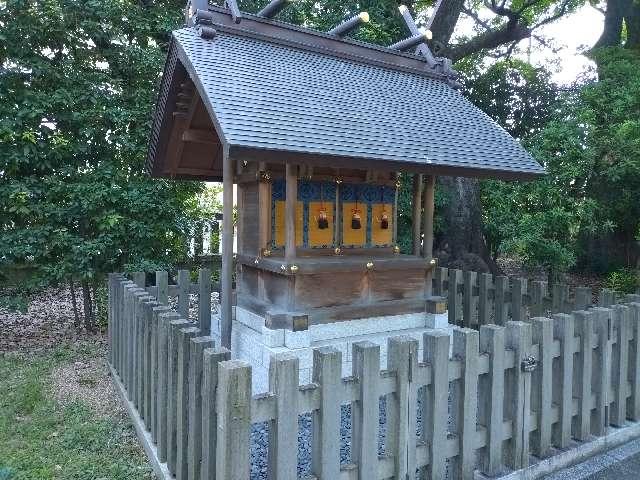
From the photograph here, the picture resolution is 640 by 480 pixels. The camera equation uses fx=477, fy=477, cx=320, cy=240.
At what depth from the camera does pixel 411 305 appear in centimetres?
606

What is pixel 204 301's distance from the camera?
6.80 meters

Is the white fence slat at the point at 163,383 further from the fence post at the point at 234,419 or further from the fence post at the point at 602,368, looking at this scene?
the fence post at the point at 602,368

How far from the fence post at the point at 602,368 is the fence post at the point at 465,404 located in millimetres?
1483

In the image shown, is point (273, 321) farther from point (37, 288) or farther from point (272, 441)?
point (37, 288)

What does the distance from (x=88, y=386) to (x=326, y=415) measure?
4201 millimetres

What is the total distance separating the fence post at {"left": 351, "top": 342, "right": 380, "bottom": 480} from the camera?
2793 mm

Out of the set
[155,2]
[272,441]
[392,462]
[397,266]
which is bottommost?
[392,462]

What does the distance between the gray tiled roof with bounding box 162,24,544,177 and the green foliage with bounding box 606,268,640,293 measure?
20.3 feet

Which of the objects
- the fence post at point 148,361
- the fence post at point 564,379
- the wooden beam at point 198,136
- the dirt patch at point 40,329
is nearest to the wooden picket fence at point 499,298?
the fence post at point 564,379

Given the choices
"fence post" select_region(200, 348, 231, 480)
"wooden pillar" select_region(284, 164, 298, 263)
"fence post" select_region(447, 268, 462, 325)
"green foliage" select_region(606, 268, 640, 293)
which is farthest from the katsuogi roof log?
"green foliage" select_region(606, 268, 640, 293)

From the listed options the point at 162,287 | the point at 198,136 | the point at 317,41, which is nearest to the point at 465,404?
the point at 162,287

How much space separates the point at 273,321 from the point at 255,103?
2.28m

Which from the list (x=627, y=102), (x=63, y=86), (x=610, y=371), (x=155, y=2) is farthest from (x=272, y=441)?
(x=155, y=2)

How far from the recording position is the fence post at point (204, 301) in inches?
265
